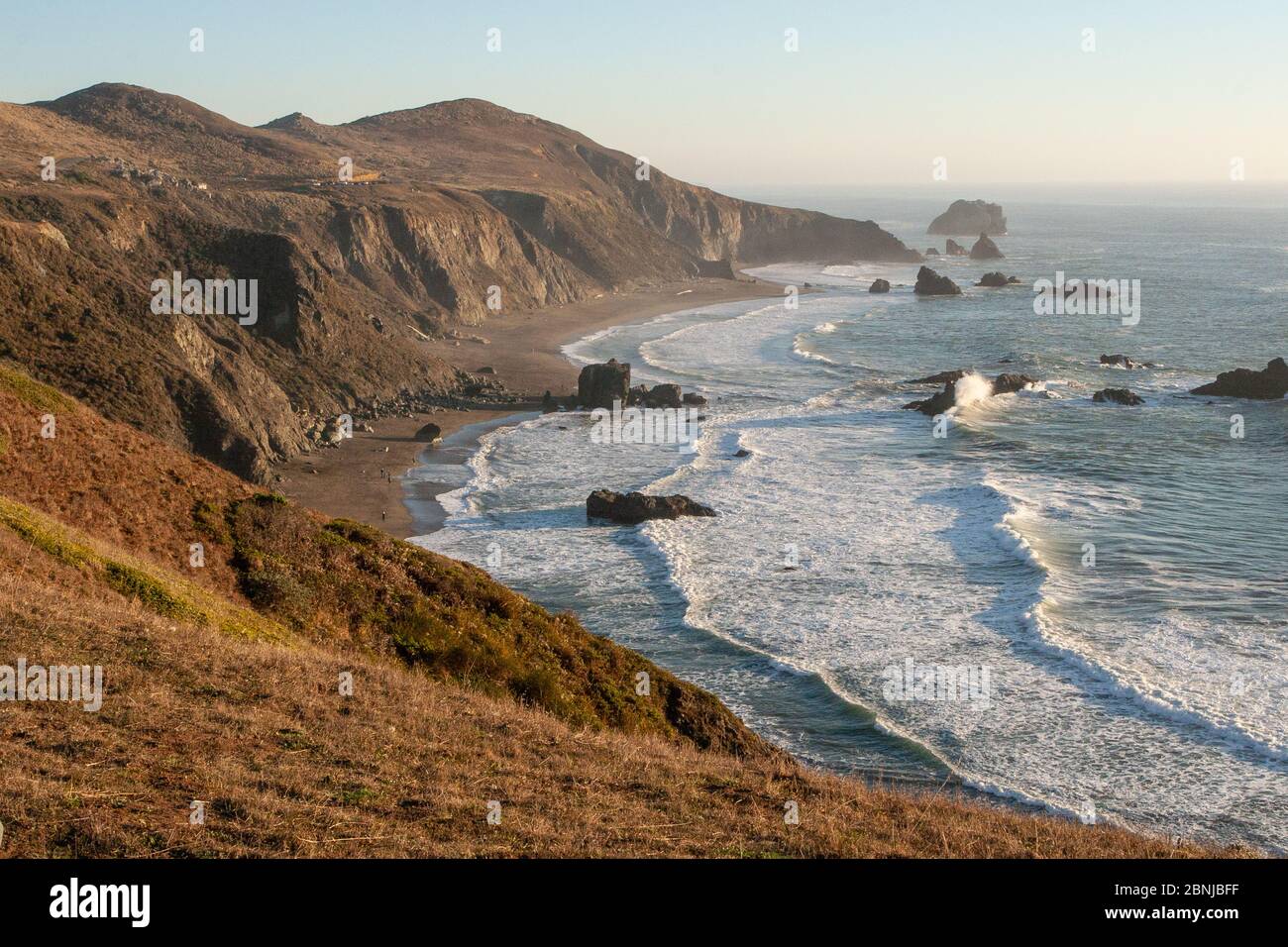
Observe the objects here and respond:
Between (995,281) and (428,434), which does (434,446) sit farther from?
(995,281)

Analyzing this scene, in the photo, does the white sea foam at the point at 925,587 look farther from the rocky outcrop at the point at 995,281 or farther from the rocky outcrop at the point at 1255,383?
the rocky outcrop at the point at 995,281

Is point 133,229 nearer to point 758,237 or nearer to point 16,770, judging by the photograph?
point 16,770

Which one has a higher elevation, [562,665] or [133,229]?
[133,229]

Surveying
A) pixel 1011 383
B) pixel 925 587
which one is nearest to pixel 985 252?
pixel 1011 383

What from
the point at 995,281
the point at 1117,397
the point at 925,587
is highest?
the point at 995,281

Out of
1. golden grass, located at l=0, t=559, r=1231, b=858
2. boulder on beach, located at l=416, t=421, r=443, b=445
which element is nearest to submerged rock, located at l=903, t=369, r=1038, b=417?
boulder on beach, located at l=416, t=421, r=443, b=445

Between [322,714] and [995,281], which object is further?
[995,281]
